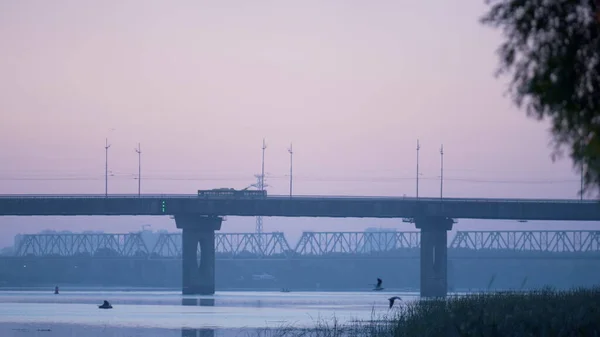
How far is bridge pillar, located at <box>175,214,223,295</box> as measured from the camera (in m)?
144

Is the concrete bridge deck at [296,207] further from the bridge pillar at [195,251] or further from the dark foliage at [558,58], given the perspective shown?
the dark foliage at [558,58]

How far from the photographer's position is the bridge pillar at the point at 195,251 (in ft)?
473

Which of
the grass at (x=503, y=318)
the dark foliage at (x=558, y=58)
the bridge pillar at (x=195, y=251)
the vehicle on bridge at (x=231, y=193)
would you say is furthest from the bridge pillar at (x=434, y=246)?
the dark foliage at (x=558, y=58)

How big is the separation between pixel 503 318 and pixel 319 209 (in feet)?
357

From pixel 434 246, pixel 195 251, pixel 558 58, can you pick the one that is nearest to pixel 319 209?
pixel 434 246

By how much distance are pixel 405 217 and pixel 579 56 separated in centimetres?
12411

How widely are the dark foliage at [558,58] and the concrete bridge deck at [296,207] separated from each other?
117981 millimetres

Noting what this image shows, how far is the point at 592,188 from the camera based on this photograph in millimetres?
23188

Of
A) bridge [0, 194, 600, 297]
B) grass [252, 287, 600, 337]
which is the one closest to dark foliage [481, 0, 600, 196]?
grass [252, 287, 600, 337]

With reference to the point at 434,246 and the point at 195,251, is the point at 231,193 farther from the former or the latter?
the point at 434,246

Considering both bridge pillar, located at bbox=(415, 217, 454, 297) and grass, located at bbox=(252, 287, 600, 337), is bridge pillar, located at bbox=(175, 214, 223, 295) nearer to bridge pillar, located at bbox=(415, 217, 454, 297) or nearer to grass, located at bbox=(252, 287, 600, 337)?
bridge pillar, located at bbox=(415, 217, 454, 297)

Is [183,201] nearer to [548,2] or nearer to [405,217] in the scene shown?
[405,217]

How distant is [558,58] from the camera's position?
2164 centimetres

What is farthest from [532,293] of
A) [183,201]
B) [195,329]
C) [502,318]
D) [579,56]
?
[183,201]
